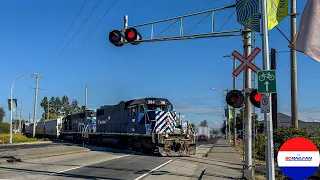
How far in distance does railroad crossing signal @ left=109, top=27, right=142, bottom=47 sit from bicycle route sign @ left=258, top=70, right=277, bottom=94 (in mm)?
6196

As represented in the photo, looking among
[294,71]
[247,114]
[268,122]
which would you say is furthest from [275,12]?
[294,71]

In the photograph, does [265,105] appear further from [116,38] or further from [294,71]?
[294,71]

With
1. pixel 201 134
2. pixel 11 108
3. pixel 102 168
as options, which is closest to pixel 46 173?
pixel 102 168

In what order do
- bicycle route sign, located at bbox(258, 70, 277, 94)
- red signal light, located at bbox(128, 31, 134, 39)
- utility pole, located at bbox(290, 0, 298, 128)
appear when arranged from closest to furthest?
1. bicycle route sign, located at bbox(258, 70, 277, 94)
2. red signal light, located at bbox(128, 31, 134, 39)
3. utility pole, located at bbox(290, 0, 298, 128)

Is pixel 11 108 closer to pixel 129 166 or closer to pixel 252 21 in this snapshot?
pixel 129 166

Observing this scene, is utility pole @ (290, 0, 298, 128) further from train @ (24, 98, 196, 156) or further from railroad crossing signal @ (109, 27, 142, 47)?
train @ (24, 98, 196, 156)

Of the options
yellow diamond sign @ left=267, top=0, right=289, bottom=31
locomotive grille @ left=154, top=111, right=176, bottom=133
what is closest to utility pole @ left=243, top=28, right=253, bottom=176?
yellow diamond sign @ left=267, top=0, right=289, bottom=31

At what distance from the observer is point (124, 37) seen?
1391 cm

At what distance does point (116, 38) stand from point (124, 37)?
313 millimetres

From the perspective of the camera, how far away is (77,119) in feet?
144

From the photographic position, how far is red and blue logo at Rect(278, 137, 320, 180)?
21.4 feet

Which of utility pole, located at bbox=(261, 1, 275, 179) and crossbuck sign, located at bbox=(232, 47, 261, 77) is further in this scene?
crossbuck sign, located at bbox=(232, 47, 261, 77)

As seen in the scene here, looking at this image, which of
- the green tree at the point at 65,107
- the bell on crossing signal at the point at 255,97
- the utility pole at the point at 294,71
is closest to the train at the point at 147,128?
the utility pole at the point at 294,71

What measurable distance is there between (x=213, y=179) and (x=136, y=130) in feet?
45.8
